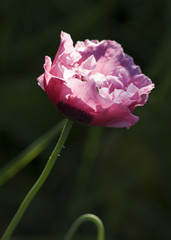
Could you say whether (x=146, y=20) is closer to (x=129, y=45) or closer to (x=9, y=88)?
(x=129, y=45)

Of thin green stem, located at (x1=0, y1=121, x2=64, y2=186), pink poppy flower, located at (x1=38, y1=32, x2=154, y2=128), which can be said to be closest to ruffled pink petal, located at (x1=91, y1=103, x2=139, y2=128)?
pink poppy flower, located at (x1=38, y1=32, x2=154, y2=128)

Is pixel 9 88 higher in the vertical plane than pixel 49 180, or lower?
higher

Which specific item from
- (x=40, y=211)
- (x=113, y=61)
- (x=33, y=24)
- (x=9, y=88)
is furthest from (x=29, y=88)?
(x=113, y=61)

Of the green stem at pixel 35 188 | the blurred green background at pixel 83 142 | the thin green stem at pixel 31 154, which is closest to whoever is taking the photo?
the green stem at pixel 35 188

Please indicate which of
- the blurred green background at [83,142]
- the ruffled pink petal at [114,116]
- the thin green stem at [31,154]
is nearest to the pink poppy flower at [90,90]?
the ruffled pink petal at [114,116]

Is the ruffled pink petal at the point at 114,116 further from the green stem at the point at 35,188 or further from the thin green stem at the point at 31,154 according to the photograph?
the thin green stem at the point at 31,154

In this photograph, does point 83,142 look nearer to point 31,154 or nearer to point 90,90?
point 31,154
